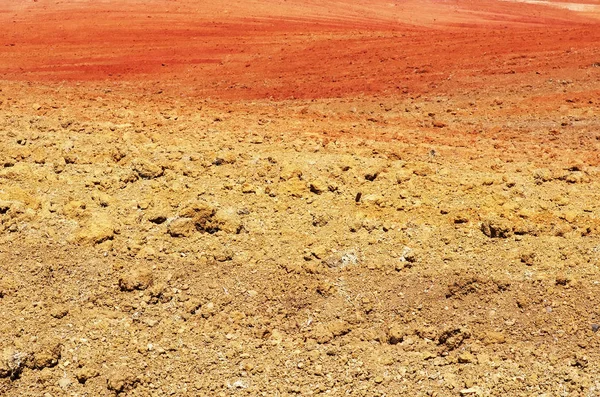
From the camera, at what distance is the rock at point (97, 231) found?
4.60 meters

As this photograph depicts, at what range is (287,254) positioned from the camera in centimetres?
457

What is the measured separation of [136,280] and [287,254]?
1.22m

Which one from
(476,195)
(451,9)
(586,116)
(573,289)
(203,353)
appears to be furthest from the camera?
(451,9)

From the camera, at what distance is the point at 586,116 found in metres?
8.02

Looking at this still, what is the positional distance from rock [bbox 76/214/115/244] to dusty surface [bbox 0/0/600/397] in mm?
16

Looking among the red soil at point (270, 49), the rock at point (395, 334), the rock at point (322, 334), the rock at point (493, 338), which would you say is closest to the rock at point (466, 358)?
the rock at point (493, 338)

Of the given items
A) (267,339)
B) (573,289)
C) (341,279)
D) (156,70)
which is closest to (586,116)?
(573,289)

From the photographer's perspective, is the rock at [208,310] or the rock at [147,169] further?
the rock at [147,169]

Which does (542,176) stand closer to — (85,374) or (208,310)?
(208,310)

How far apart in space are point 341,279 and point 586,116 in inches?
219

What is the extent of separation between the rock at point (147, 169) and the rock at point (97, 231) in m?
0.65

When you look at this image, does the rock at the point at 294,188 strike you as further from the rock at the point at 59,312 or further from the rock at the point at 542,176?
the rock at the point at 542,176

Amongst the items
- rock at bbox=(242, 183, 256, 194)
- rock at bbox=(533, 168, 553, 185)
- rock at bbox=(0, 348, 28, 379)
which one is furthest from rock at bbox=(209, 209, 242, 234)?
rock at bbox=(533, 168, 553, 185)

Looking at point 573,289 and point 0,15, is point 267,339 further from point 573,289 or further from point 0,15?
point 0,15
